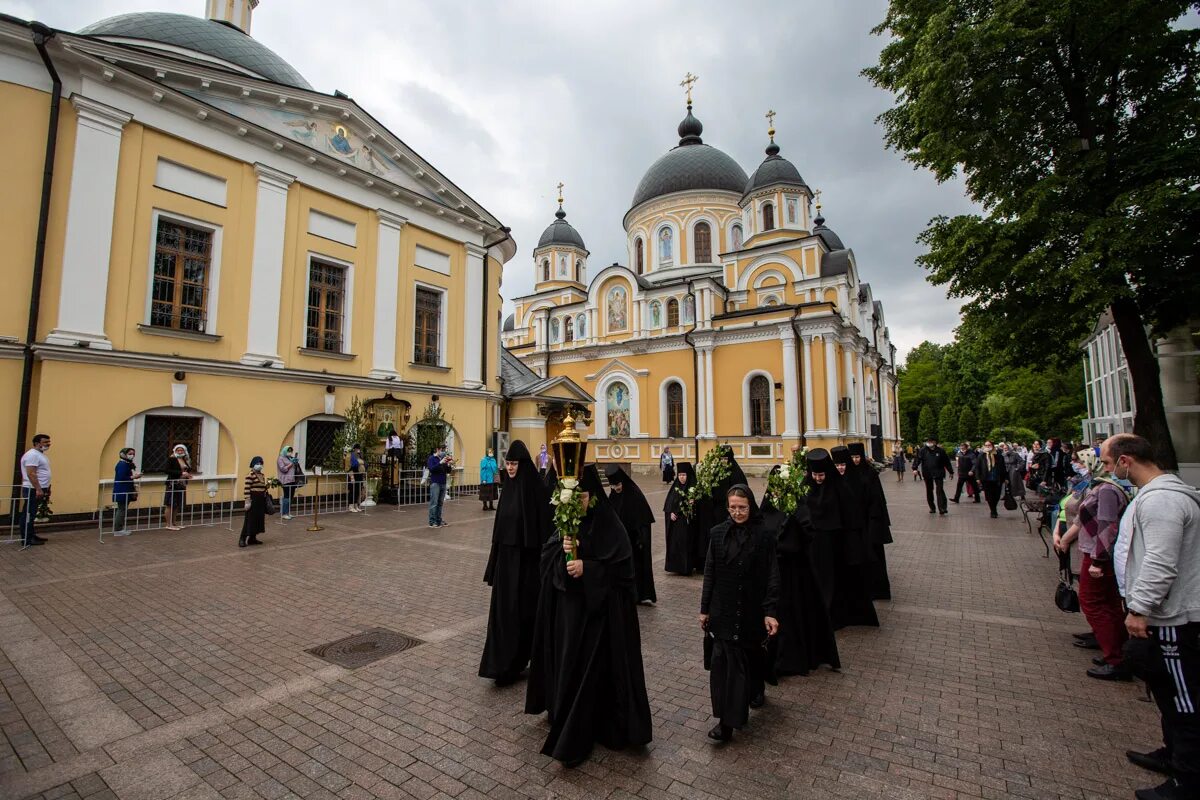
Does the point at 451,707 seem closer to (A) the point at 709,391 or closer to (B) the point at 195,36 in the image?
(B) the point at 195,36

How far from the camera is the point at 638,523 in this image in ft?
22.4

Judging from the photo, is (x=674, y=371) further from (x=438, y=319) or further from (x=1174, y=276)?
(x=1174, y=276)

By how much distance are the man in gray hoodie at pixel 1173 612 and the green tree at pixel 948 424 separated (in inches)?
2608

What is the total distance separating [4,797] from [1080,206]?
1575cm

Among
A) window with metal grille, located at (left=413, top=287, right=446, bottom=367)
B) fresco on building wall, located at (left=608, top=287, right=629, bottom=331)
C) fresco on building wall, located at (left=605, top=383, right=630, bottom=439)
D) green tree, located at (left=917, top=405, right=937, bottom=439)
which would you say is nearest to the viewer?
window with metal grille, located at (left=413, top=287, right=446, bottom=367)

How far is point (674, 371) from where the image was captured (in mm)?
32875

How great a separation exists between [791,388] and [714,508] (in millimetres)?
22634

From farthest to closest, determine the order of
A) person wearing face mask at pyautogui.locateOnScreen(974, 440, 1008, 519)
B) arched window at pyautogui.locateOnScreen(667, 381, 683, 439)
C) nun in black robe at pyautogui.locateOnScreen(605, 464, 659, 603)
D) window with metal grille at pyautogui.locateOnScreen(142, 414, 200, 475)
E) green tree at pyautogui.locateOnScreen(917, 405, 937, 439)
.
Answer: green tree at pyautogui.locateOnScreen(917, 405, 937, 439)
arched window at pyautogui.locateOnScreen(667, 381, 683, 439)
person wearing face mask at pyautogui.locateOnScreen(974, 440, 1008, 519)
window with metal grille at pyautogui.locateOnScreen(142, 414, 200, 475)
nun in black robe at pyautogui.locateOnScreen(605, 464, 659, 603)

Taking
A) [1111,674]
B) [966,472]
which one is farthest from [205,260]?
[966,472]

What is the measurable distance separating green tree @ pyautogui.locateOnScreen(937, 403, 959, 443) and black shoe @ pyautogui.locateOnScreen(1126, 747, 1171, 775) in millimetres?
65994

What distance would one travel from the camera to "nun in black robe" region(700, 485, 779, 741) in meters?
3.49

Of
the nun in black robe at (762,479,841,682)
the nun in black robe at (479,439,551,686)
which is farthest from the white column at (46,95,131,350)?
the nun in black robe at (762,479,841,682)

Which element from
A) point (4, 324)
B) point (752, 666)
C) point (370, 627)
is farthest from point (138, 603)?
point (4, 324)

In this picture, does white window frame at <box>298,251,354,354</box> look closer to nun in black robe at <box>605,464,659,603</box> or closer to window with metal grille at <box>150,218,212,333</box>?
window with metal grille at <box>150,218,212,333</box>
